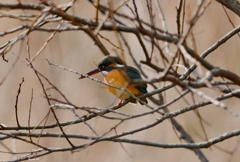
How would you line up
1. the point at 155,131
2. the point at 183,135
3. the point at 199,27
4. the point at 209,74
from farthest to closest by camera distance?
the point at 199,27, the point at 155,131, the point at 183,135, the point at 209,74

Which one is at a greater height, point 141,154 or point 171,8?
point 171,8

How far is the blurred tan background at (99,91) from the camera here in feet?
14.6

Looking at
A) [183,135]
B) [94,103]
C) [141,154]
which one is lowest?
[183,135]

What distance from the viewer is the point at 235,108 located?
4.41 meters

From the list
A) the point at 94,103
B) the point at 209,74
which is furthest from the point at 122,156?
the point at 209,74

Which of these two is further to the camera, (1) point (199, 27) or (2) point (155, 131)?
(1) point (199, 27)

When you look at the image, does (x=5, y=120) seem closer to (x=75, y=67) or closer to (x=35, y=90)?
(x=35, y=90)

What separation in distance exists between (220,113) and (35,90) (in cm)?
206

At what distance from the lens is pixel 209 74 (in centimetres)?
114

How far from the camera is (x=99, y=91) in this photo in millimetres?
4746

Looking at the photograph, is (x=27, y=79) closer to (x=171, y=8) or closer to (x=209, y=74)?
(x=171, y=8)

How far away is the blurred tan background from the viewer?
4.46 m

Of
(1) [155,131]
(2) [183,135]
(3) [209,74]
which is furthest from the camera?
(1) [155,131]

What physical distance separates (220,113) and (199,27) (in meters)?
0.97
